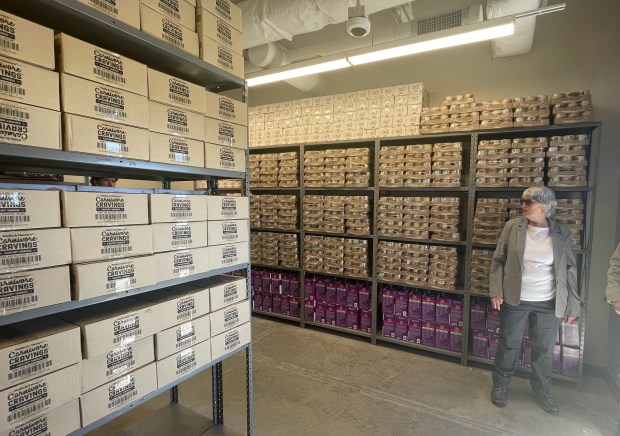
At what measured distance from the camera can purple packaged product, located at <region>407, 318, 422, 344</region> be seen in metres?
3.77

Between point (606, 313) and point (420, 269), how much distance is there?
74.8 inches

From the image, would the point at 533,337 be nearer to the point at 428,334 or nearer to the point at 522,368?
the point at 522,368

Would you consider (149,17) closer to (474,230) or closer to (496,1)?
(496,1)

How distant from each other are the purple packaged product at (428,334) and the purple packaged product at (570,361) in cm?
116

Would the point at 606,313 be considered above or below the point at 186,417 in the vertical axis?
above

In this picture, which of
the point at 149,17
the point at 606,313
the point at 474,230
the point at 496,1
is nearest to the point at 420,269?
the point at 474,230

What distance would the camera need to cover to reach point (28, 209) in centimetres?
123

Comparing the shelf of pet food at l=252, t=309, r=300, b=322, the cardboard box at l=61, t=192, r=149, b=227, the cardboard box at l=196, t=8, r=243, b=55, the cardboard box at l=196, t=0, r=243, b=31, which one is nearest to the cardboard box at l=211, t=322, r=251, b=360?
the cardboard box at l=61, t=192, r=149, b=227

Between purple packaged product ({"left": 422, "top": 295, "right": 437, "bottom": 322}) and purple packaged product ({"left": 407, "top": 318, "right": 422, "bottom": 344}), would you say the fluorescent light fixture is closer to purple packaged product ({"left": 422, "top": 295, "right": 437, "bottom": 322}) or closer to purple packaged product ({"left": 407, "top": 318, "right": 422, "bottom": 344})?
purple packaged product ({"left": 422, "top": 295, "right": 437, "bottom": 322})

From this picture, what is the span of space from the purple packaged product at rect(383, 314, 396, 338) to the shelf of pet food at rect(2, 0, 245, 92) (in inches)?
119

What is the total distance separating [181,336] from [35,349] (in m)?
0.67

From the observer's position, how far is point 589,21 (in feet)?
11.3

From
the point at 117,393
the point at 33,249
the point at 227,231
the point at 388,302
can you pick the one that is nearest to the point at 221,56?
the point at 227,231

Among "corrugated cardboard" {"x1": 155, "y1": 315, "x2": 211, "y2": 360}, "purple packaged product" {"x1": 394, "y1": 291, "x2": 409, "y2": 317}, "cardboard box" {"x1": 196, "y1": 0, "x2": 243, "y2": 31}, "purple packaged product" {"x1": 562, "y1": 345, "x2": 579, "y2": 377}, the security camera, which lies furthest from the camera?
"purple packaged product" {"x1": 394, "y1": 291, "x2": 409, "y2": 317}
